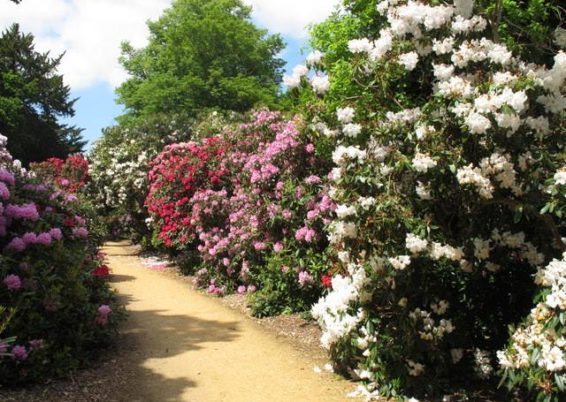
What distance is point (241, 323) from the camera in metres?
7.52

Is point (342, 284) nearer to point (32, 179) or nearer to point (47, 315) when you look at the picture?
point (47, 315)

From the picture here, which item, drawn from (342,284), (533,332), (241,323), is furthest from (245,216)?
(533,332)

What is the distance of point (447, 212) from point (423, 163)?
57cm

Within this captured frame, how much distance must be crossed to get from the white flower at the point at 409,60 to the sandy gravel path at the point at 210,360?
2866 millimetres

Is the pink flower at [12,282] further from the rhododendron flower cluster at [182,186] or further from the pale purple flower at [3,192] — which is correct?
the rhododendron flower cluster at [182,186]

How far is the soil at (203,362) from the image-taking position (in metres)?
4.95

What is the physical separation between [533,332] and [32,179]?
5516mm

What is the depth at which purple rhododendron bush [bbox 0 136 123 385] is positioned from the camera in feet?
16.2

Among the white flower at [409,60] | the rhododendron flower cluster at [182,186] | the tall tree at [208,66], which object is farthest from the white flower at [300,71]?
the tall tree at [208,66]

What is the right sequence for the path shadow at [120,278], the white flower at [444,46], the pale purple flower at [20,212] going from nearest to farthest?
1. the white flower at [444,46]
2. the pale purple flower at [20,212]
3. the path shadow at [120,278]

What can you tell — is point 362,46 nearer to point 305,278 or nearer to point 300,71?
point 300,71

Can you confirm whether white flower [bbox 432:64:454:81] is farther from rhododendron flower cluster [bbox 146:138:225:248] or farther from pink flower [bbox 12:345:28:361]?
rhododendron flower cluster [bbox 146:138:225:248]

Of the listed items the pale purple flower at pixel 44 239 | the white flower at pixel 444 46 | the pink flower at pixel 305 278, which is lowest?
the pink flower at pixel 305 278

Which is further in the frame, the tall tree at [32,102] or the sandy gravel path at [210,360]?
the tall tree at [32,102]
